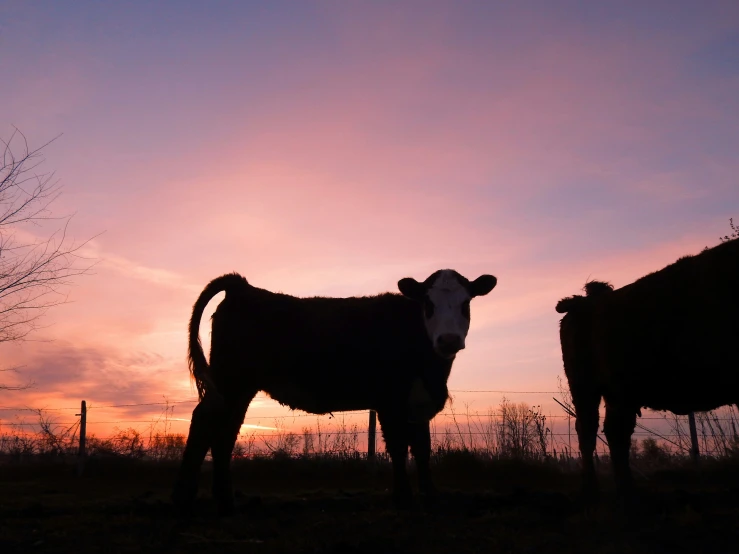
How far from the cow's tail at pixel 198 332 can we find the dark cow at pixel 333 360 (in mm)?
13

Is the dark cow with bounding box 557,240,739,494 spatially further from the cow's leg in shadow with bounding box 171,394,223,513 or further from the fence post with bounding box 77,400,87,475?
the fence post with bounding box 77,400,87,475

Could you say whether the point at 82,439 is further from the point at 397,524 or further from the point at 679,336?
the point at 679,336

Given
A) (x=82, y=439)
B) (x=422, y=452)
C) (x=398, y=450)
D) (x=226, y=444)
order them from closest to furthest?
(x=398, y=450)
(x=226, y=444)
(x=422, y=452)
(x=82, y=439)

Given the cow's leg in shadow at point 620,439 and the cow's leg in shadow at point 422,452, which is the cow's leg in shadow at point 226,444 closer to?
the cow's leg in shadow at point 422,452

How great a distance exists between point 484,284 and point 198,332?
3.85 metres

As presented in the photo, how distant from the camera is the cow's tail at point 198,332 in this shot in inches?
307

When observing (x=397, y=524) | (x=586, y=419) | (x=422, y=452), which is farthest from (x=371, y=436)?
(x=397, y=524)

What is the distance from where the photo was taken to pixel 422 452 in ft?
26.3

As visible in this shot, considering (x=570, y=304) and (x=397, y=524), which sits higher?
(x=570, y=304)

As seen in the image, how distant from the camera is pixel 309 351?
8.13 meters

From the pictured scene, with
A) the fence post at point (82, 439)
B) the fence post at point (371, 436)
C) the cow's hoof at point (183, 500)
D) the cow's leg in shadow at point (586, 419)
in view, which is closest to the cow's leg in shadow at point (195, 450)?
the cow's hoof at point (183, 500)

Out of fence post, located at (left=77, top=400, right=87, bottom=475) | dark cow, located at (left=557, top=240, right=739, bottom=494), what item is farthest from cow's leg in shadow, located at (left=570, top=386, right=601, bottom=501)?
fence post, located at (left=77, top=400, right=87, bottom=475)

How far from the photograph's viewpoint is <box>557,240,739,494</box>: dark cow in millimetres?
6340

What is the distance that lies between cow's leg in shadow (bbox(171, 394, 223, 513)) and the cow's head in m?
2.69
